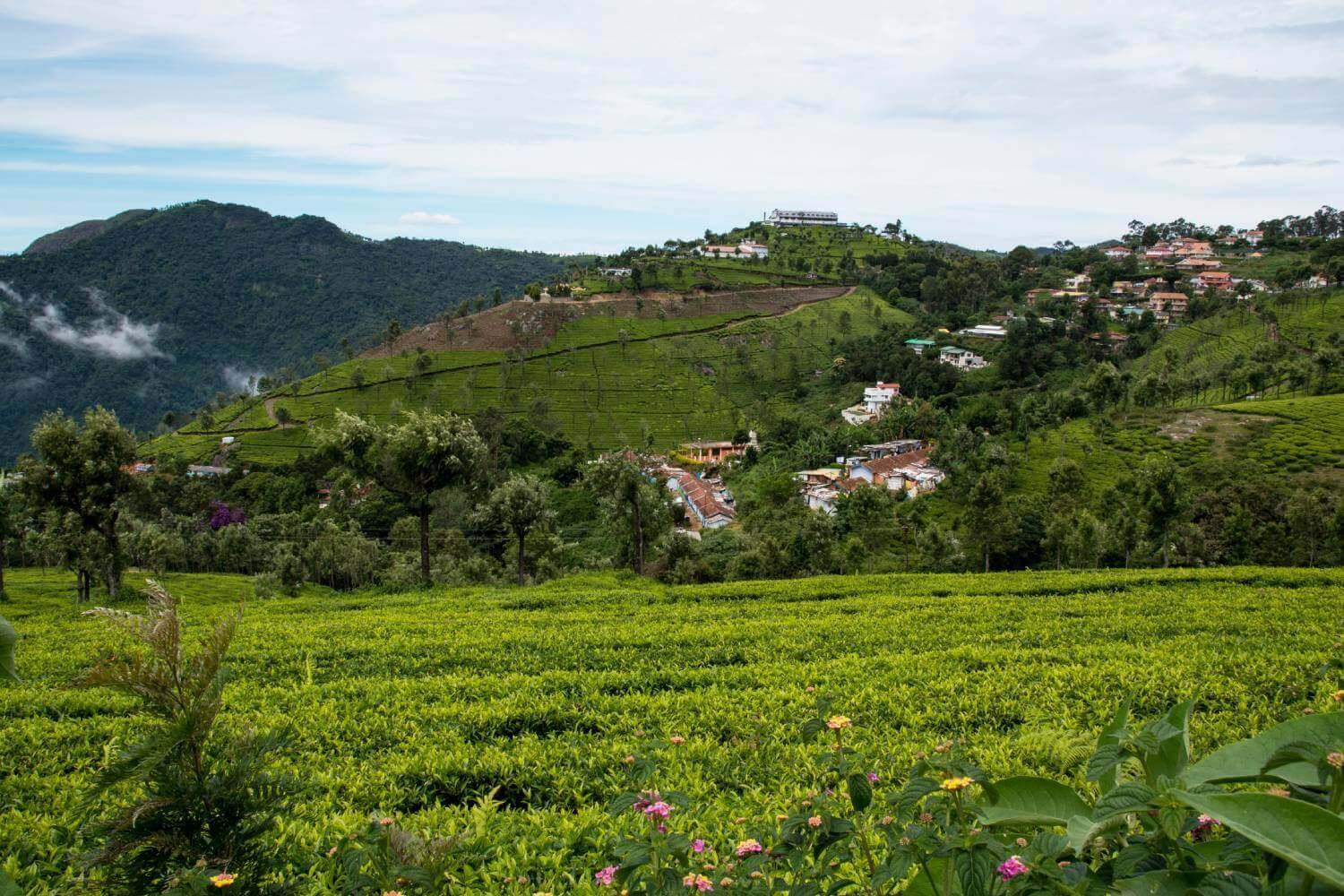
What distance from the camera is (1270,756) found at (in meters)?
1.48

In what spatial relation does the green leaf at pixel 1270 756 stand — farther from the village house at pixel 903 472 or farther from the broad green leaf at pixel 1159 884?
the village house at pixel 903 472

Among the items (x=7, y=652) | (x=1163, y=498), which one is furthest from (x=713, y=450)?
(x=7, y=652)

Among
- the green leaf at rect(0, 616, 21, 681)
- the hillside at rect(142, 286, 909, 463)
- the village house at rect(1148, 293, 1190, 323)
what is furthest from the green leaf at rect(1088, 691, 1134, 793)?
the village house at rect(1148, 293, 1190, 323)

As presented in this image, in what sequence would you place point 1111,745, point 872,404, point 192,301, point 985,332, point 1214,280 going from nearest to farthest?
point 1111,745 → point 872,404 → point 985,332 → point 1214,280 → point 192,301

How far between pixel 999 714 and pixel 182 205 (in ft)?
789

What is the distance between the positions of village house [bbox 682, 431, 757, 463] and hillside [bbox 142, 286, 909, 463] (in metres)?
2.77

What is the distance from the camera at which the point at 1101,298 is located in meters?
98.6

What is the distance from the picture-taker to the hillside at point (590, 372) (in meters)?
76.6

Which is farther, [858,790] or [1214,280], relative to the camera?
[1214,280]

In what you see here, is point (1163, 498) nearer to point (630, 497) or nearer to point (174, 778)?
point (630, 497)

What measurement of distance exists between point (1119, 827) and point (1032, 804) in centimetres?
36

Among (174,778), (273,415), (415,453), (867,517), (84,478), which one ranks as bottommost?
(867,517)

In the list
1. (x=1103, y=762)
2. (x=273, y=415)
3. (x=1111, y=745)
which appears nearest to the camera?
(x=1103, y=762)

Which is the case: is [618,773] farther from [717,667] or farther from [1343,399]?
[1343,399]
